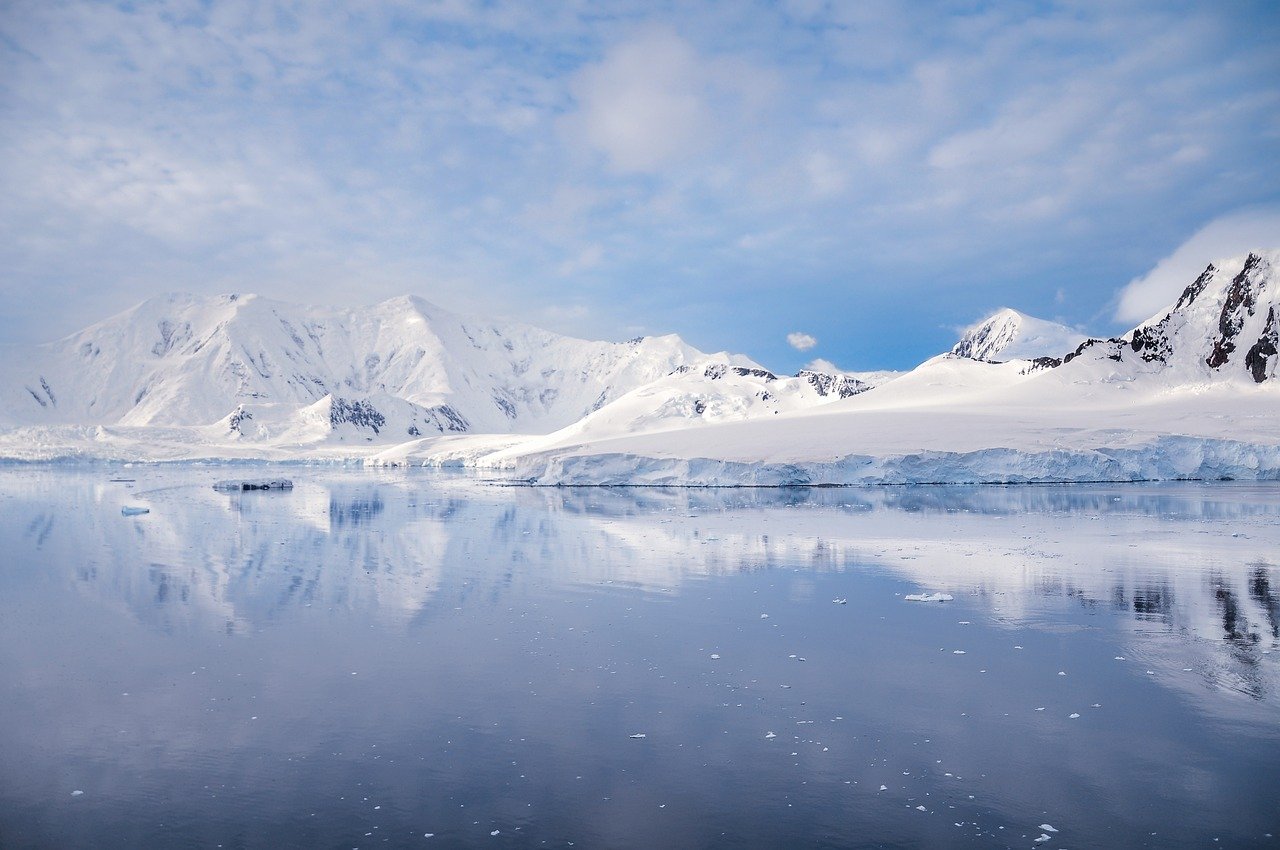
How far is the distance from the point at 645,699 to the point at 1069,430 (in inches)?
1814

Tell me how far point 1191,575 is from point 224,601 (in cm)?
1640

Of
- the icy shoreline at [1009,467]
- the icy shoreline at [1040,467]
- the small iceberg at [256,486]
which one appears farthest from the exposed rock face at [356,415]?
the icy shoreline at [1040,467]

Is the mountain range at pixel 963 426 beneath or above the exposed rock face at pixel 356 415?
beneath

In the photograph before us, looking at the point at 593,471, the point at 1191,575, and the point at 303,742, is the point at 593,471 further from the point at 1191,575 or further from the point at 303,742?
the point at 303,742

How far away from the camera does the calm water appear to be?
575 centimetres

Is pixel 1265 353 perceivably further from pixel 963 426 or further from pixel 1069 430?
pixel 963 426

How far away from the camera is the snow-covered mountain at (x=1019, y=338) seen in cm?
13488

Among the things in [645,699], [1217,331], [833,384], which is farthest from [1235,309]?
[645,699]

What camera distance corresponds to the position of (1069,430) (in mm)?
47312

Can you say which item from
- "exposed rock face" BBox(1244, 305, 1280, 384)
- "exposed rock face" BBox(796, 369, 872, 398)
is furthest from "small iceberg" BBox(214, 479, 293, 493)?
"exposed rock face" BBox(796, 369, 872, 398)

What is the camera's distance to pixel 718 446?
50531 millimetres

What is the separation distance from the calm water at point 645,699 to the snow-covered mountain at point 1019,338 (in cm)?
11505

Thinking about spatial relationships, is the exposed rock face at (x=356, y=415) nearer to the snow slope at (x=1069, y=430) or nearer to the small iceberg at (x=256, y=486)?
the snow slope at (x=1069, y=430)

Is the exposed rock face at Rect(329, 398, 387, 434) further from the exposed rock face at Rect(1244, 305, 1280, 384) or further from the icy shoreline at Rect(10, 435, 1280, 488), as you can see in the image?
the exposed rock face at Rect(1244, 305, 1280, 384)
